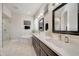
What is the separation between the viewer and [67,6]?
1761 mm

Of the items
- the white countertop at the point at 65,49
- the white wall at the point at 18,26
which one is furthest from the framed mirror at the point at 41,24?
the white countertop at the point at 65,49

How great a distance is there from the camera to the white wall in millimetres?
2473

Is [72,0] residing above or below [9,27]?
above

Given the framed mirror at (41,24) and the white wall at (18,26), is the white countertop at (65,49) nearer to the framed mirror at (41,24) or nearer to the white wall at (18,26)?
the white wall at (18,26)

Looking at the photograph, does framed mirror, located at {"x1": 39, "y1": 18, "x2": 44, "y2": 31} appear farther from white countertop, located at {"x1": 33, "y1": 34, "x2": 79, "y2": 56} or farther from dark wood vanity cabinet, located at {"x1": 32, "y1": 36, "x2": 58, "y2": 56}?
white countertop, located at {"x1": 33, "y1": 34, "x2": 79, "y2": 56}

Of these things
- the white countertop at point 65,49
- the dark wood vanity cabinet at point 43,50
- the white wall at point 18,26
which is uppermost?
the white wall at point 18,26

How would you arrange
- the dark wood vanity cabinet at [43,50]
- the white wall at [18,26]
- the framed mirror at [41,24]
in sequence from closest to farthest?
the dark wood vanity cabinet at [43,50]
the white wall at [18,26]
the framed mirror at [41,24]

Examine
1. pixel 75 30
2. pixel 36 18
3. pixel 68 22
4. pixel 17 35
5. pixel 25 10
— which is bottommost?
pixel 17 35

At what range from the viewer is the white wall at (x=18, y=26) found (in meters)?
2.47

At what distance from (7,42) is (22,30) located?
58 cm

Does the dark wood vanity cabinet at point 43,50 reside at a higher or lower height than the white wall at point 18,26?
lower

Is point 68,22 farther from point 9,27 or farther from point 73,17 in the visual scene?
point 9,27

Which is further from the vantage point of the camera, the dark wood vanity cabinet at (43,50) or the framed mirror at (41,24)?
the framed mirror at (41,24)

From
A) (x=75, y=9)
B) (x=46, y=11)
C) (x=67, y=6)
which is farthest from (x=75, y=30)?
(x=46, y=11)
